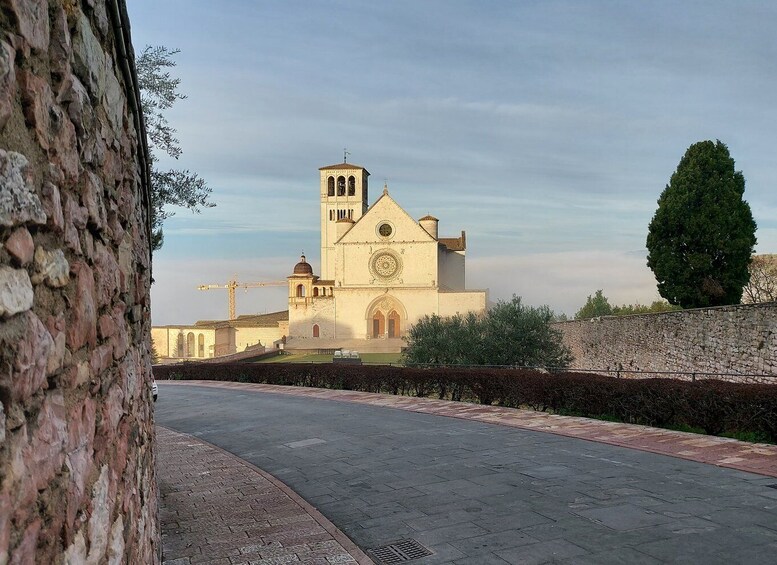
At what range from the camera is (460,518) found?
7539 mm

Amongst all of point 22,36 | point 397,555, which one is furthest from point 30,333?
point 397,555

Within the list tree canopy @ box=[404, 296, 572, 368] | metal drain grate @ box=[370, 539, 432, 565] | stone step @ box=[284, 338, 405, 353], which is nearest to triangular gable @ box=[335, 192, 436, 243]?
stone step @ box=[284, 338, 405, 353]

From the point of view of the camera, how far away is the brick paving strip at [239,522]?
636 centimetres

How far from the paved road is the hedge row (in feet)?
7.16

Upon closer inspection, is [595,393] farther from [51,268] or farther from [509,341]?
[51,268]

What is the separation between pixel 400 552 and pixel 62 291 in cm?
545

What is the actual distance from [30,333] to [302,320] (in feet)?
201

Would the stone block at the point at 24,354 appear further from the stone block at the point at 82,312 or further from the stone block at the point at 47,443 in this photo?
the stone block at the point at 82,312

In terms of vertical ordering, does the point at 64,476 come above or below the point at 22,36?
below

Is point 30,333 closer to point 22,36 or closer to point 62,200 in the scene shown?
point 62,200

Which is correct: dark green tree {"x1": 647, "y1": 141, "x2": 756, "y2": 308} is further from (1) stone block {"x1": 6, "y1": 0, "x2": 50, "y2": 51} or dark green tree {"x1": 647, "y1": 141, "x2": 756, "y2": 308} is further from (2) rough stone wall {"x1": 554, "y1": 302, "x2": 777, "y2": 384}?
(1) stone block {"x1": 6, "y1": 0, "x2": 50, "y2": 51}

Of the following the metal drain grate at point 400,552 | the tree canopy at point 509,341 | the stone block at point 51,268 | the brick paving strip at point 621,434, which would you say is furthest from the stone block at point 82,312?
the tree canopy at point 509,341

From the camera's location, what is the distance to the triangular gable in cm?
6150

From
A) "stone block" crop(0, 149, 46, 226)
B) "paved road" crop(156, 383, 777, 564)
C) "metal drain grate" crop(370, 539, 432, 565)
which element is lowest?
"metal drain grate" crop(370, 539, 432, 565)
